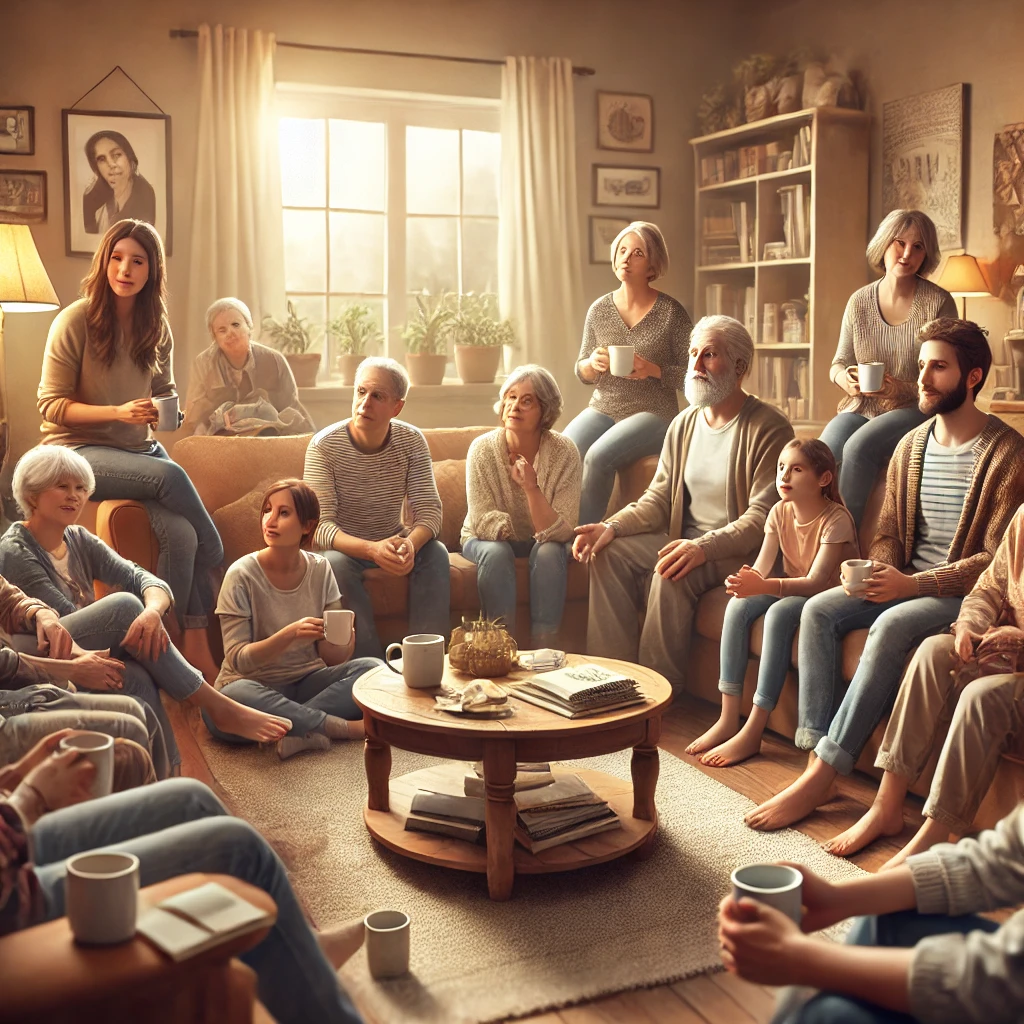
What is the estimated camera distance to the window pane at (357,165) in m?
6.17

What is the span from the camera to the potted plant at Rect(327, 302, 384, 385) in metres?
6.01

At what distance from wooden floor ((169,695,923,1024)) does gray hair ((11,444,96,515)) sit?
0.93 metres

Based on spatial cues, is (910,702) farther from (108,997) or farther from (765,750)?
(108,997)

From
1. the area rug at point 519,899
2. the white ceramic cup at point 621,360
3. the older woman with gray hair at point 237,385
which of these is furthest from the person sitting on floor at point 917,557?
the older woman with gray hair at point 237,385

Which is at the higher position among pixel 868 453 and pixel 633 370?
pixel 633 370

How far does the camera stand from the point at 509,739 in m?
2.61

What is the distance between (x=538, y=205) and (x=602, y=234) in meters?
0.45

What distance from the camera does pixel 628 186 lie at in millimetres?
6574

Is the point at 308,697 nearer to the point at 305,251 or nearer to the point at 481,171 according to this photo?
the point at 305,251

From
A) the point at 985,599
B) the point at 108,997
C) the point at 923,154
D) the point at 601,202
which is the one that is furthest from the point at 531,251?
the point at 108,997

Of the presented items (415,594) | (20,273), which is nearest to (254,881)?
(415,594)

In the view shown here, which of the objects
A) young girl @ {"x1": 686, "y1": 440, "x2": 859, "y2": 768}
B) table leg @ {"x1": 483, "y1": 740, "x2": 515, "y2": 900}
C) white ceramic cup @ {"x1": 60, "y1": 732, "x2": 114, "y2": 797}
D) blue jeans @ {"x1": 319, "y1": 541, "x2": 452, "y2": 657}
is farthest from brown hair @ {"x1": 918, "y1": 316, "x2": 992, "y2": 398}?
white ceramic cup @ {"x1": 60, "y1": 732, "x2": 114, "y2": 797}

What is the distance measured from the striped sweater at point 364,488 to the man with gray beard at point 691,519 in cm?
58

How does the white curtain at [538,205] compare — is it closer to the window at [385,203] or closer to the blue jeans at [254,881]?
the window at [385,203]
